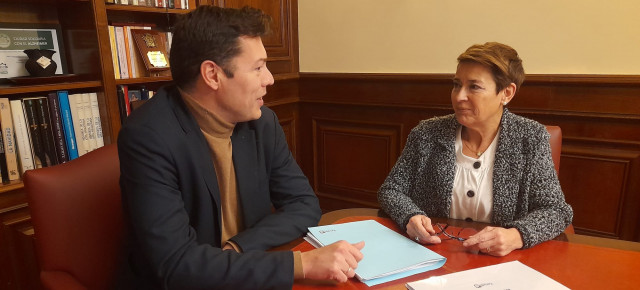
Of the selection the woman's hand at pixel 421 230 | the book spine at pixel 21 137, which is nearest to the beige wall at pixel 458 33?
the woman's hand at pixel 421 230

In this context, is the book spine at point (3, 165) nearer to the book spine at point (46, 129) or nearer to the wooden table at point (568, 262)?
the book spine at point (46, 129)

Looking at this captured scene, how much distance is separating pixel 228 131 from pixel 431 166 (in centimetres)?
73

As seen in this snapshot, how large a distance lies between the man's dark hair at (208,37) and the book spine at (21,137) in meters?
1.03

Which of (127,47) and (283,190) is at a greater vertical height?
(127,47)

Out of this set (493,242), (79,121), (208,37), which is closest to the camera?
(493,242)

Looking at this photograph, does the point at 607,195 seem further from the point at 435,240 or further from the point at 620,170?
the point at 435,240

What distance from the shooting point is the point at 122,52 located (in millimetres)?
2125

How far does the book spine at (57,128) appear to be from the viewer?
1.91 metres

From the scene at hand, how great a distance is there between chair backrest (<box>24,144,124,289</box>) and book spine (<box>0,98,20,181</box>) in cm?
79

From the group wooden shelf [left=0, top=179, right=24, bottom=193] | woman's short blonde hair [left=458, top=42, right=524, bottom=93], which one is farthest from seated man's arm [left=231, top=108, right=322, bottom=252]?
wooden shelf [left=0, top=179, right=24, bottom=193]

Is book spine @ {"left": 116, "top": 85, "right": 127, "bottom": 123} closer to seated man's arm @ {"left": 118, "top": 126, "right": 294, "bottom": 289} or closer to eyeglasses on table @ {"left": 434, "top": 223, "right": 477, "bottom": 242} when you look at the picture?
seated man's arm @ {"left": 118, "top": 126, "right": 294, "bottom": 289}

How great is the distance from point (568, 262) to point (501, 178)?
457mm

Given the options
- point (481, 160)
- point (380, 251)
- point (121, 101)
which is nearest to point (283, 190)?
point (380, 251)

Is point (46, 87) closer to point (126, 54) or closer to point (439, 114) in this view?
point (126, 54)
